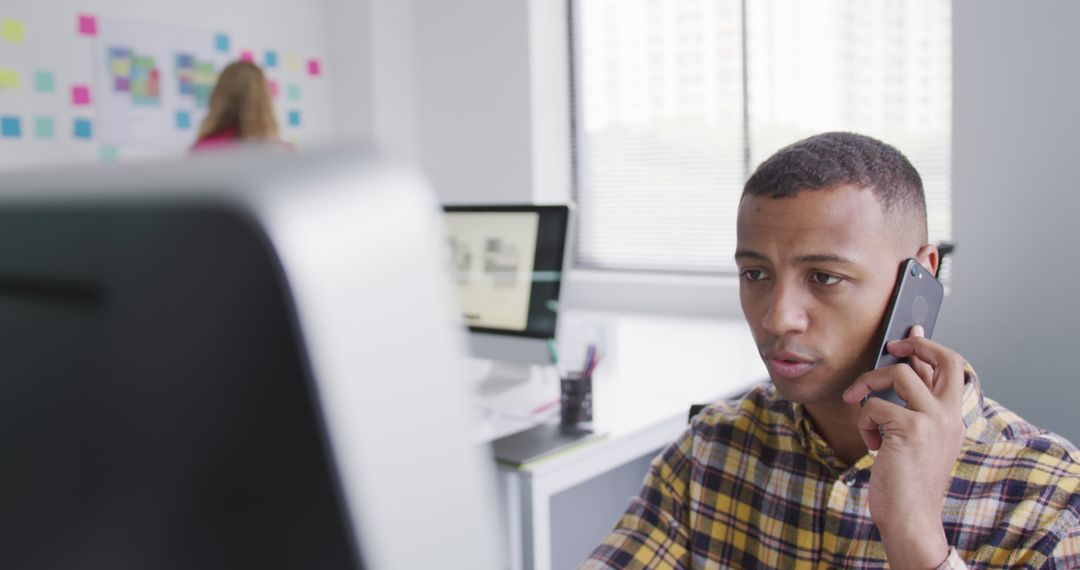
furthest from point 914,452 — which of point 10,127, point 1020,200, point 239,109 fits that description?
point 10,127

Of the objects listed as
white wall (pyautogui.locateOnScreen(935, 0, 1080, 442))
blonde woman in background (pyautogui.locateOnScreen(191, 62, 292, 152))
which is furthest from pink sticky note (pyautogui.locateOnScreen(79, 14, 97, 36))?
white wall (pyautogui.locateOnScreen(935, 0, 1080, 442))

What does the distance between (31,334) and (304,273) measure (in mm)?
108

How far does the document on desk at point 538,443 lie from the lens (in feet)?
5.46

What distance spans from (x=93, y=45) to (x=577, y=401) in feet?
9.04

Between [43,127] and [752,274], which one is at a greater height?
[43,127]

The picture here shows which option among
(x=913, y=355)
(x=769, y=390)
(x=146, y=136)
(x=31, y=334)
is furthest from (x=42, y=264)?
(x=146, y=136)

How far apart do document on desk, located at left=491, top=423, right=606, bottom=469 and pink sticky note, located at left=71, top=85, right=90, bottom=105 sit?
2629 millimetres

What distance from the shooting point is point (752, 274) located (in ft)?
3.72

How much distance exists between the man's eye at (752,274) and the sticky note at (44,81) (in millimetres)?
3177

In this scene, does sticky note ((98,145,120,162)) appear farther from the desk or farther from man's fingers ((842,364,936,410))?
man's fingers ((842,364,936,410))

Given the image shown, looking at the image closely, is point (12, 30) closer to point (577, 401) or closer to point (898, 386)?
point (577, 401)

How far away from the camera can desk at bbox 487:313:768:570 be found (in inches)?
66.2

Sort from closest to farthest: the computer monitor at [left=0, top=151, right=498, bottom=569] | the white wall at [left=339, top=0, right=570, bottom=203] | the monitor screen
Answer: the computer monitor at [left=0, top=151, right=498, bottom=569], the monitor screen, the white wall at [left=339, top=0, right=570, bottom=203]

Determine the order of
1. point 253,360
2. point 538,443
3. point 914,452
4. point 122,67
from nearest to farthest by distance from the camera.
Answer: point 253,360 → point 914,452 → point 538,443 → point 122,67
